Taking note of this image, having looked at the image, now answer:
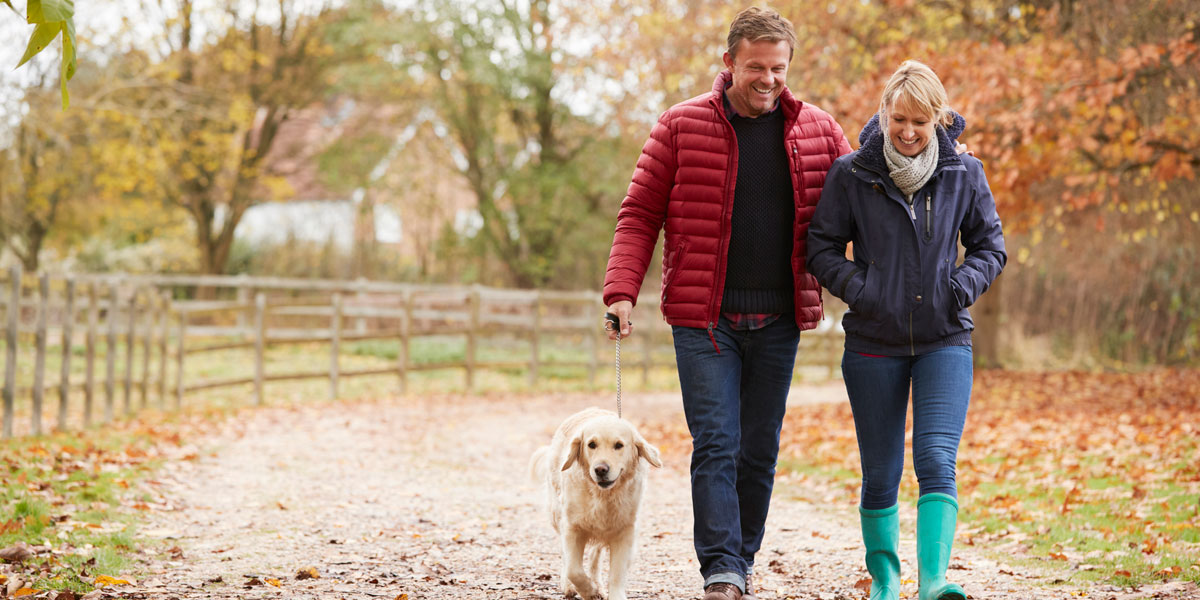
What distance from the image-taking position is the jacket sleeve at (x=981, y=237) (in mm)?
3303

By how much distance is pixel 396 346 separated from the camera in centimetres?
1911

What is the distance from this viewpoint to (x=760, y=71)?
3.43 m

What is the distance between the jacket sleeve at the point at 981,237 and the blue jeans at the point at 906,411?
24cm

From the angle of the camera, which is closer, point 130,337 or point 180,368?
point 130,337

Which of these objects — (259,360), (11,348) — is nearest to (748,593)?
(11,348)

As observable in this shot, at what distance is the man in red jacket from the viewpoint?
352cm

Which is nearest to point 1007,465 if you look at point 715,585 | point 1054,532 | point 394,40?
point 1054,532

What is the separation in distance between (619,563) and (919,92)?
6.16ft

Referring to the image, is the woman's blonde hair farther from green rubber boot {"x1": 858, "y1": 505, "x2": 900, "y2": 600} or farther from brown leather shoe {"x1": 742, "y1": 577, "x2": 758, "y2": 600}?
brown leather shoe {"x1": 742, "y1": 577, "x2": 758, "y2": 600}

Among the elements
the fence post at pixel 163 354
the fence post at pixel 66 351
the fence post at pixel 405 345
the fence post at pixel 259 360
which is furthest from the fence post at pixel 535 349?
the fence post at pixel 66 351

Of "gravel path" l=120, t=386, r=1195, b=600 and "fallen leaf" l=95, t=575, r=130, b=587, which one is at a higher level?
"fallen leaf" l=95, t=575, r=130, b=587

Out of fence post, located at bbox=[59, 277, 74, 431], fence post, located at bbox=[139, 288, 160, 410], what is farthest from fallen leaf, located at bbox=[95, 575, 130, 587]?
fence post, located at bbox=[139, 288, 160, 410]

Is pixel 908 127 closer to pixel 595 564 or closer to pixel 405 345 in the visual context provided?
pixel 595 564

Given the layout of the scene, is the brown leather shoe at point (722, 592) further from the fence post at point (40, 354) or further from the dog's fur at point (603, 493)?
the fence post at point (40, 354)
